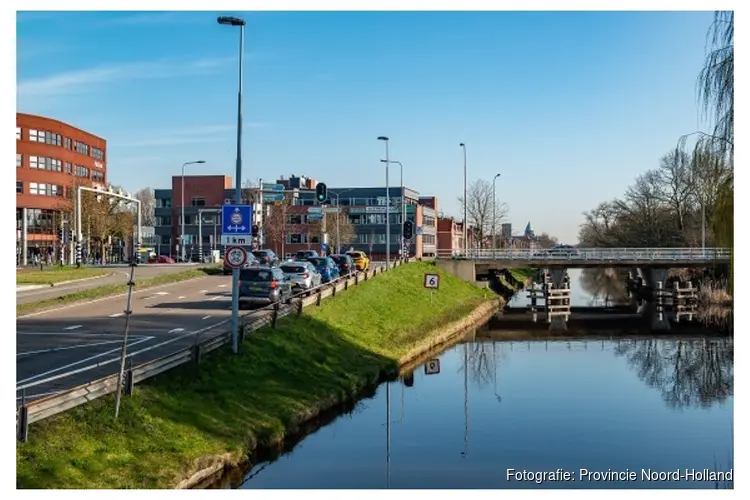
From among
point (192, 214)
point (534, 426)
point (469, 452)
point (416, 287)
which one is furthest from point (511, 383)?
point (192, 214)

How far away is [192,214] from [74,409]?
329 ft

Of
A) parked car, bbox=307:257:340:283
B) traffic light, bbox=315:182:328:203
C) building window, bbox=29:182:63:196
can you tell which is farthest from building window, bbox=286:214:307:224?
traffic light, bbox=315:182:328:203

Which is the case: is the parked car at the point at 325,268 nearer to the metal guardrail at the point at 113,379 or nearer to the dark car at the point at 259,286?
the dark car at the point at 259,286

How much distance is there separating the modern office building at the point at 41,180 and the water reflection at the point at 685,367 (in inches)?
2179

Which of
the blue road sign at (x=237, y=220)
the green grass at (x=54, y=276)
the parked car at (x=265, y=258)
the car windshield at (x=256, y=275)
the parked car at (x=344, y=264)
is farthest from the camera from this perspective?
the parked car at (x=265, y=258)

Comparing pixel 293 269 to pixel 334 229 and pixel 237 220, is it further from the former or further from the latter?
pixel 334 229

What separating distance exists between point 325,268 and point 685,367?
883 inches

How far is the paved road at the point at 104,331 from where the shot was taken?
62.8 feet

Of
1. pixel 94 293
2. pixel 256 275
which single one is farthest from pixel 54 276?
pixel 256 275

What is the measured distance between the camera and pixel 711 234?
16.9 m

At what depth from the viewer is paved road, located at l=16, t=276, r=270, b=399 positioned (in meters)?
19.2

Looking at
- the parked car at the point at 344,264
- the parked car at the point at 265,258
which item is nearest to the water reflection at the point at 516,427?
the parked car at the point at 344,264

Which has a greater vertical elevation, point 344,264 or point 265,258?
point 265,258

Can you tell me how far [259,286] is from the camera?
33.6 metres
